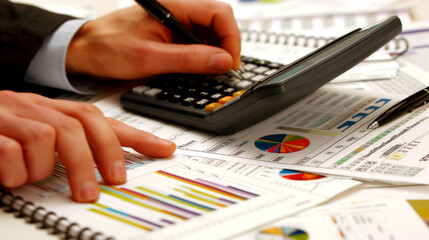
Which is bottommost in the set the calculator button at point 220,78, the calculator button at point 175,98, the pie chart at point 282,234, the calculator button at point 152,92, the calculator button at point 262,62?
the pie chart at point 282,234

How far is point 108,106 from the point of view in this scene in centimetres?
65

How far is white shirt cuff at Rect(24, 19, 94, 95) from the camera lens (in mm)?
701

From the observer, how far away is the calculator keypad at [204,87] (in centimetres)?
56

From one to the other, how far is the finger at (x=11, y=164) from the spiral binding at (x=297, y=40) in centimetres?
57

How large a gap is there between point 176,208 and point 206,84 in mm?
262

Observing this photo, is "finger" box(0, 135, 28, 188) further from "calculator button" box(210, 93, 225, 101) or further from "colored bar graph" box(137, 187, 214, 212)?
"calculator button" box(210, 93, 225, 101)

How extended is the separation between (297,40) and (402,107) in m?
0.34

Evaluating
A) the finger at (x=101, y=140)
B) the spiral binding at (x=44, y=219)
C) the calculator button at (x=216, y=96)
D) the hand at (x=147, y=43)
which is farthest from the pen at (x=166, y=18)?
the spiral binding at (x=44, y=219)

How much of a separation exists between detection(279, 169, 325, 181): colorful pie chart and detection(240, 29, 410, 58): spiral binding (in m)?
0.43

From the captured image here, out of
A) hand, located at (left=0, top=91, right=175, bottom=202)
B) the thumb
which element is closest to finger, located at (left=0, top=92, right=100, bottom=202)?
hand, located at (left=0, top=91, right=175, bottom=202)

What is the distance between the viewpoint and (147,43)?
656mm

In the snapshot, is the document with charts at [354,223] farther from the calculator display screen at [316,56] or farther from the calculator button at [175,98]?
the calculator button at [175,98]

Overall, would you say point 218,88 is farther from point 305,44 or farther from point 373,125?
point 305,44

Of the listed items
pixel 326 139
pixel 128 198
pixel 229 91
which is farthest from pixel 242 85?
pixel 128 198
